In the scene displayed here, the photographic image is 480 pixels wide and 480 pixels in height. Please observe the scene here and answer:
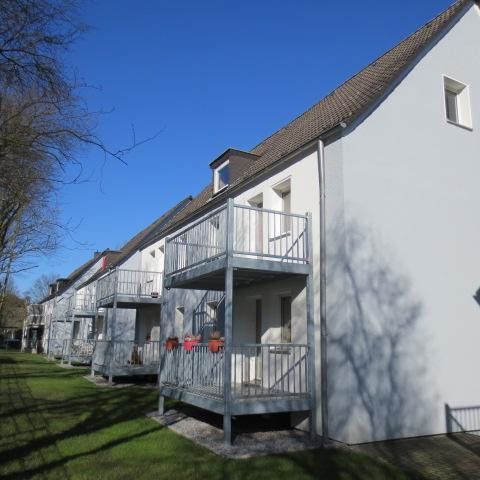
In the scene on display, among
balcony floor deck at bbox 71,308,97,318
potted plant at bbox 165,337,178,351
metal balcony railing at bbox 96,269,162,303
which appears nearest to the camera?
potted plant at bbox 165,337,178,351

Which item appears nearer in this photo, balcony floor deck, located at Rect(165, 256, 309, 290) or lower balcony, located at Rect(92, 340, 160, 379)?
balcony floor deck, located at Rect(165, 256, 309, 290)

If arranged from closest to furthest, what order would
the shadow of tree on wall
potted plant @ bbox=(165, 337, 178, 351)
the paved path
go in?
the paved path → the shadow of tree on wall → potted plant @ bbox=(165, 337, 178, 351)

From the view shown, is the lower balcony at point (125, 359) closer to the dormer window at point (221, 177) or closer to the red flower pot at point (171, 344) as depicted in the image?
the red flower pot at point (171, 344)

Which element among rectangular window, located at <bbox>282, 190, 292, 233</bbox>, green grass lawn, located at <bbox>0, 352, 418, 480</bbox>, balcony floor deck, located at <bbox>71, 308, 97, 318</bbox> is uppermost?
rectangular window, located at <bbox>282, 190, 292, 233</bbox>

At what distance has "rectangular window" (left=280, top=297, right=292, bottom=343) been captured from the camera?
1097 centimetres

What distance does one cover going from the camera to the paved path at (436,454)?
291 inches

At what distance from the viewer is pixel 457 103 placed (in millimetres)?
12156

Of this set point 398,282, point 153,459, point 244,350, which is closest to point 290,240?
point 398,282

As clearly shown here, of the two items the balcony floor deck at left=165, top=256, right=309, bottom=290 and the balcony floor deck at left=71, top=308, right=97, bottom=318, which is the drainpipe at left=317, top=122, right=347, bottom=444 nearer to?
the balcony floor deck at left=165, top=256, right=309, bottom=290

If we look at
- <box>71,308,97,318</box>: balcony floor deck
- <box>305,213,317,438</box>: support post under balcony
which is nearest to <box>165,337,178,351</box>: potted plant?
<box>305,213,317,438</box>: support post under balcony

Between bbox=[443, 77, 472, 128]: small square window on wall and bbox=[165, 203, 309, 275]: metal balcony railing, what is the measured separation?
484 centimetres

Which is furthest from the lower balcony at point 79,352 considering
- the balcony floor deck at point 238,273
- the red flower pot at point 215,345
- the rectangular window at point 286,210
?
the red flower pot at point 215,345

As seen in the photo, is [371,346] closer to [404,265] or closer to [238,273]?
[404,265]

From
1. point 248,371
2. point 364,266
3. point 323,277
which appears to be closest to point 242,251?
point 323,277
